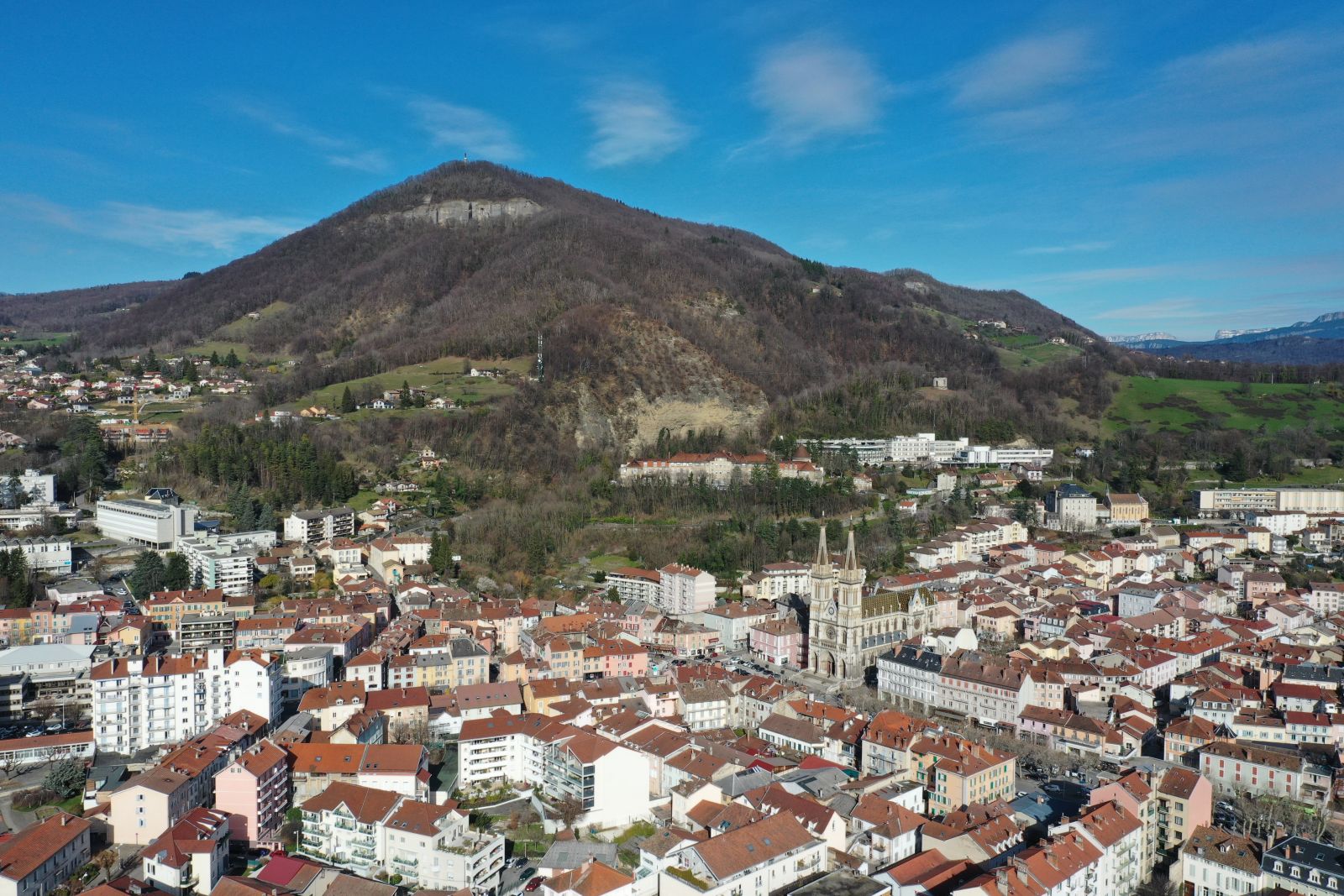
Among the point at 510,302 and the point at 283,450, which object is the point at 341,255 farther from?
the point at 283,450

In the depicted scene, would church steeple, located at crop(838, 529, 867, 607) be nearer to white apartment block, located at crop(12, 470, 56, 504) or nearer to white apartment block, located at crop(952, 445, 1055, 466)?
white apartment block, located at crop(952, 445, 1055, 466)

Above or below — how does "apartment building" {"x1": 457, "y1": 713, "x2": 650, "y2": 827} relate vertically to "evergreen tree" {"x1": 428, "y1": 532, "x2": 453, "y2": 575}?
below

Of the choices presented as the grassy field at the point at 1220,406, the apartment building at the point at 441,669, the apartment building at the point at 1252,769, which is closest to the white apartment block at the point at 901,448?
the grassy field at the point at 1220,406

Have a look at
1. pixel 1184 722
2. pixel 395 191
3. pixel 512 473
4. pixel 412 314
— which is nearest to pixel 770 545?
pixel 512 473

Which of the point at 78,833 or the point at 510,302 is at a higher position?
the point at 510,302

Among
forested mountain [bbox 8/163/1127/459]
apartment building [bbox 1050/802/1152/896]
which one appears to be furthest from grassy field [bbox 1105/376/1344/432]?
apartment building [bbox 1050/802/1152/896]

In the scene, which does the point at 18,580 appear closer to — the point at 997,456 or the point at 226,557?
the point at 226,557
